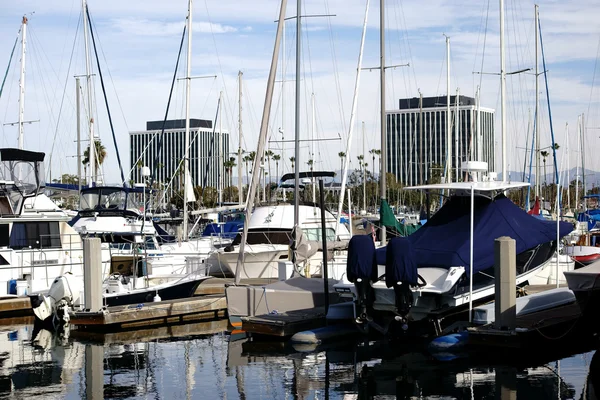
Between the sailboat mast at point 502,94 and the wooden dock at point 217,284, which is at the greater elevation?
the sailboat mast at point 502,94

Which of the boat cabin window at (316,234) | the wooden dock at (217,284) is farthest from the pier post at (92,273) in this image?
the boat cabin window at (316,234)

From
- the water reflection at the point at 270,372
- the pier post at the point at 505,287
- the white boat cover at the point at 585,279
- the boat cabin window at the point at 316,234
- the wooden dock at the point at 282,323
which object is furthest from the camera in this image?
the boat cabin window at the point at 316,234

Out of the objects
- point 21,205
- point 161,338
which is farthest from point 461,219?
point 21,205

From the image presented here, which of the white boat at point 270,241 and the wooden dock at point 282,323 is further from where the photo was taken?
the white boat at point 270,241

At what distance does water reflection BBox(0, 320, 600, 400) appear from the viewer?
47.1ft

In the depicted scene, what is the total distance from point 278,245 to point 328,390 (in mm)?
15210

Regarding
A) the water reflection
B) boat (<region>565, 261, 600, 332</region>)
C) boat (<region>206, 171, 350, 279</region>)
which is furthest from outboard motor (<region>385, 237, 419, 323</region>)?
boat (<region>206, 171, 350, 279</region>)

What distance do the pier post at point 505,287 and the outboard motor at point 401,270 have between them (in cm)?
196

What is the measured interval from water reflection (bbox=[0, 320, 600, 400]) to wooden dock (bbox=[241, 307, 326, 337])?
0.32 meters

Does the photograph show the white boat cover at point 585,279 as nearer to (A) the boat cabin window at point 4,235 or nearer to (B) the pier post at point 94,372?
(B) the pier post at point 94,372

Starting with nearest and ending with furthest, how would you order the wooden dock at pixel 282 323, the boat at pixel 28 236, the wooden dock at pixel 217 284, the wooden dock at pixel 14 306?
the wooden dock at pixel 282 323 < the wooden dock at pixel 14 306 < the boat at pixel 28 236 < the wooden dock at pixel 217 284

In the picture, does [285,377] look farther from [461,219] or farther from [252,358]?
[461,219]

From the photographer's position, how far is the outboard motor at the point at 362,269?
59.7 feet

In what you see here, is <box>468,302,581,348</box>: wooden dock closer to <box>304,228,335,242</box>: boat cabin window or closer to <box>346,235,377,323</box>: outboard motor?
<box>346,235,377,323</box>: outboard motor
